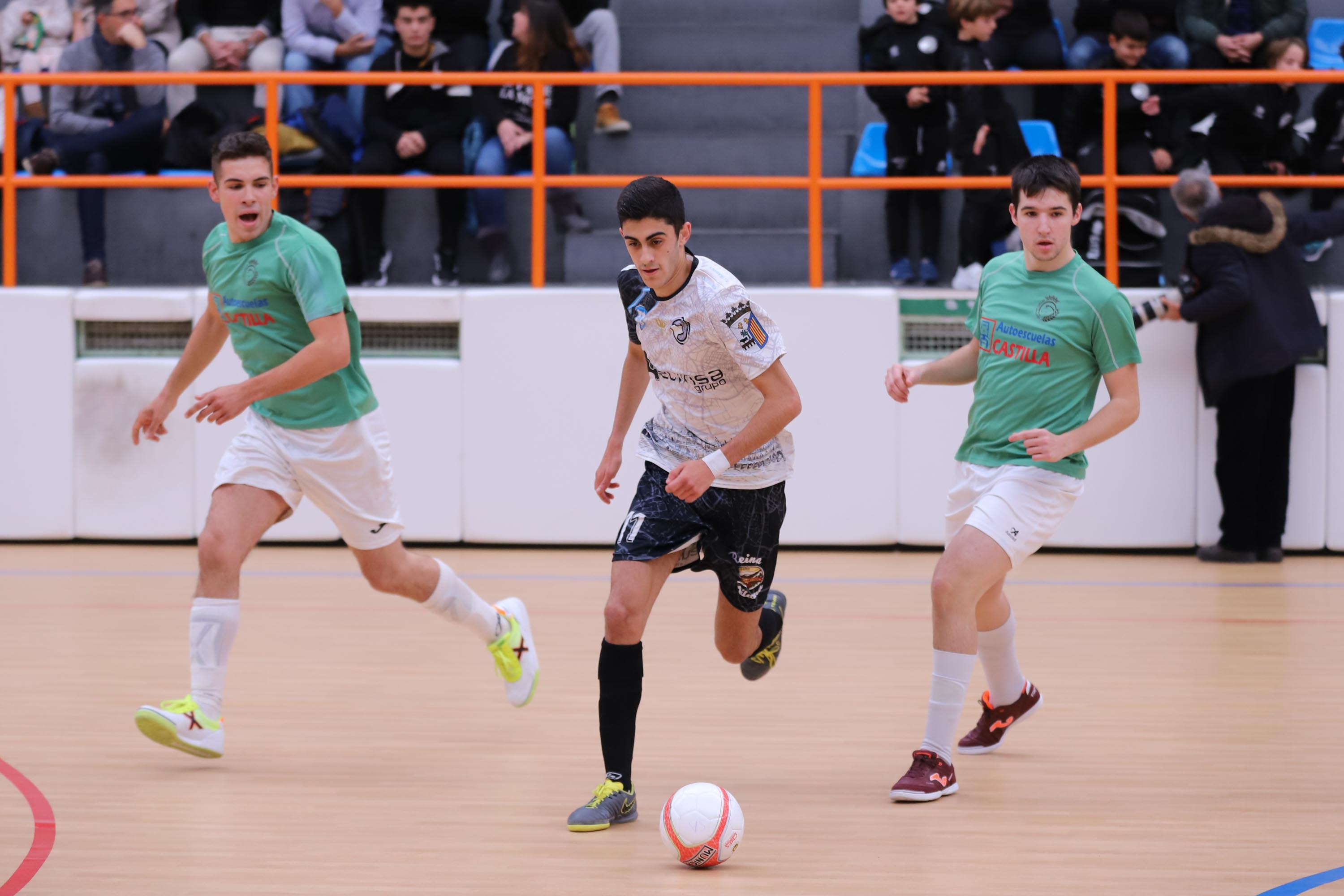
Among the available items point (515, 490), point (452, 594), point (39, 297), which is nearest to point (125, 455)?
point (39, 297)

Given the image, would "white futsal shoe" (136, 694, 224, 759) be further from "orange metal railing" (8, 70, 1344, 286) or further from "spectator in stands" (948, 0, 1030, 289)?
"spectator in stands" (948, 0, 1030, 289)

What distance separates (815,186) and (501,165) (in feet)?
7.77

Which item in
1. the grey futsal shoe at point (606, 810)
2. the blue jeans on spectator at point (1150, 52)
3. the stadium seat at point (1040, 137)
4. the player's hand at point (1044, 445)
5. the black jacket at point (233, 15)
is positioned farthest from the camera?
the black jacket at point (233, 15)

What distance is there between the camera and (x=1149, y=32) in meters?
10.4

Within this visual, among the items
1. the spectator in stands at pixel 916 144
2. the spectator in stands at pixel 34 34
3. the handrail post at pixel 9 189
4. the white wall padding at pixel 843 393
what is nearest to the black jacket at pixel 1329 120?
the spectator in stands at pixel 916 144

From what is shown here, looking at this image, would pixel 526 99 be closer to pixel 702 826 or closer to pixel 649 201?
pixel 649 201

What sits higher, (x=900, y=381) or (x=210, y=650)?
(x=900, y=381)

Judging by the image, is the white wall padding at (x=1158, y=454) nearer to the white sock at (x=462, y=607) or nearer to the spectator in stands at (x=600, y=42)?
the spectator in stands at (x=600, y=42)

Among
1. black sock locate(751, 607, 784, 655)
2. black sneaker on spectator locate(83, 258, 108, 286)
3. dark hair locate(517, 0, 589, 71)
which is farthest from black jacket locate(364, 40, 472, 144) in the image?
black sock locate(751, 607, 784, 655)

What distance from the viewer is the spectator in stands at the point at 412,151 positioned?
10078 mm

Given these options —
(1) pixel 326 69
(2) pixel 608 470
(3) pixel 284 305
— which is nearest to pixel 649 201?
(2) pixel 608 470

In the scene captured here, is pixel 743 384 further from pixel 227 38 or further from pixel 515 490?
pixel 227 38

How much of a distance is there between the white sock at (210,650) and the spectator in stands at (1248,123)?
727cm

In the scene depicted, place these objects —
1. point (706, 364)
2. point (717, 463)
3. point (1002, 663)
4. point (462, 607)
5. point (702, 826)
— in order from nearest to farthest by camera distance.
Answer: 1. point (702, 826)
2. point (717, 463)
3. point (706, 364)
4. point (1002, 663)
5. point (462, 607)
